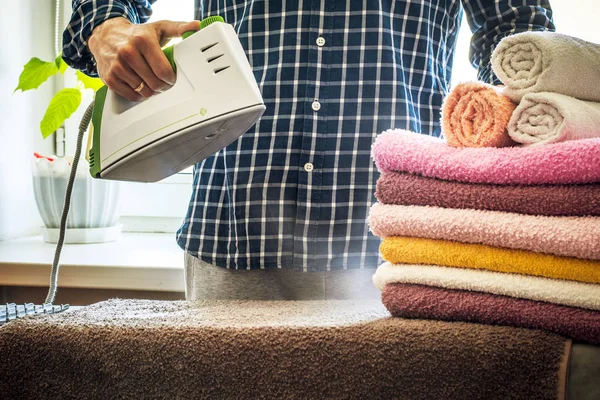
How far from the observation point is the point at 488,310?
508 millimetres

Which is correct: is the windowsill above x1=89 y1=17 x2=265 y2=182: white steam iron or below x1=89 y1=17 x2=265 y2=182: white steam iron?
below

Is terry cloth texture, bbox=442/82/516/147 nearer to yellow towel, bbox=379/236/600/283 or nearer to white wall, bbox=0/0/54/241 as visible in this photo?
yellow towel, bbox=379/236/600/283

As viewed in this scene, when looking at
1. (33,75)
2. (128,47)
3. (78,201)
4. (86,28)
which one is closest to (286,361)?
(128,47)

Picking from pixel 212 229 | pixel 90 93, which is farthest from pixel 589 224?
pixel 90 93

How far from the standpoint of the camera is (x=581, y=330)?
18.7 inches

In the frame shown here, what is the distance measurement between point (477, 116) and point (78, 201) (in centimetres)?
118

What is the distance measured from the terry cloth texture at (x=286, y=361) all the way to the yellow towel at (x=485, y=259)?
0.17 feet

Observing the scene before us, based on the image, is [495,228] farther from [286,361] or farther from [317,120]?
[317,120]

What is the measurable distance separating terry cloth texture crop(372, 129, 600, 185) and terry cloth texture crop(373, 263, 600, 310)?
3.1 inches

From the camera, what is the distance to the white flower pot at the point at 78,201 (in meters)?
1.47

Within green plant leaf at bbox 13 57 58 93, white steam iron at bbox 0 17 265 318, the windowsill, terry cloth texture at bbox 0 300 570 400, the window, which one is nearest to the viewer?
terry cloth texture at bbox 0 300 570 400

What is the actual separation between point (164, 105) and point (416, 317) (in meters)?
0.34

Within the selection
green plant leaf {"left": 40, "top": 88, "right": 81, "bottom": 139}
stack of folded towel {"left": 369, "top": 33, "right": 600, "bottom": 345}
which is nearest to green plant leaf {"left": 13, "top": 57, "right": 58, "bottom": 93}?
green plant leaf {"left": 40, "top": 88, "right": 81, "bottom": 139}

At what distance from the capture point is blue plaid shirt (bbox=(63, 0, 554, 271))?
33.4 inches
